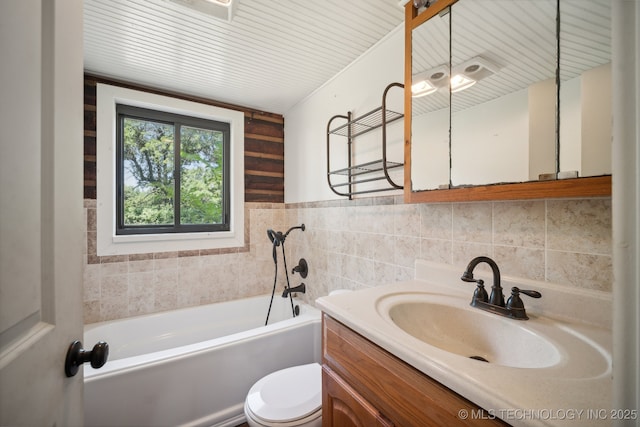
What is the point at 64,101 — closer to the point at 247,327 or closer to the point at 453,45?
the point at 453,45

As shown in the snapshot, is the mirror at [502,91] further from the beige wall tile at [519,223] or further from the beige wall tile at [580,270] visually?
the beige wall tile at [580,270]

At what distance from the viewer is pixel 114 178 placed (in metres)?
1.95

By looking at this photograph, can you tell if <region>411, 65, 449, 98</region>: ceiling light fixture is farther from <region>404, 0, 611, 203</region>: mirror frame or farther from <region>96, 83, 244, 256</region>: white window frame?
<region>96, 83, 244, 256</region>: white window frame

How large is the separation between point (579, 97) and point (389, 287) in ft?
2.91

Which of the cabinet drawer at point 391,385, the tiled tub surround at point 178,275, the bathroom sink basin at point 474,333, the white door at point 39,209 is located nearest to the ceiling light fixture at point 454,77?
the bathroom sink basin at point 474,333

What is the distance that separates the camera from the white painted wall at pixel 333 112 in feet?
4.70

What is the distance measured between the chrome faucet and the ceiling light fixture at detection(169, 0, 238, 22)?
1.56 m

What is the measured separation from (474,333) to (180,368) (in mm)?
1449

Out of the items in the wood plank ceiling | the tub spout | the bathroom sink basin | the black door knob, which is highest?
the wood plank ceiling

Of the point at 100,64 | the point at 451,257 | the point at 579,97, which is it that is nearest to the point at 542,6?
the point at 579,97

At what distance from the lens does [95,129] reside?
189cm

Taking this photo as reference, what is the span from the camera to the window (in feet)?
6.92

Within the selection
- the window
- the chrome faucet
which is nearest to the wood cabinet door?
the chrome faucet

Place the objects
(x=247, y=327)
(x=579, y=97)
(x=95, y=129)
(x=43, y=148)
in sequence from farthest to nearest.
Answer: (x=247, y=327), (x=95, y=129), (x=579, y=97), (x=43, y=148)
